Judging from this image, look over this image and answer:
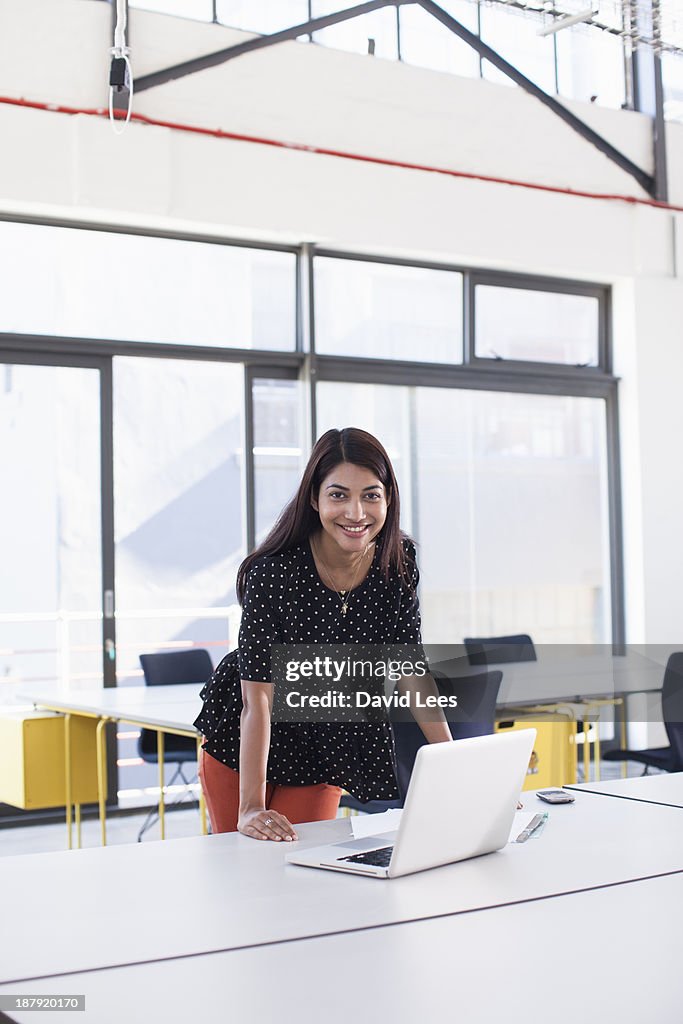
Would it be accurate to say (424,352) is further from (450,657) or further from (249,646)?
(249,646)

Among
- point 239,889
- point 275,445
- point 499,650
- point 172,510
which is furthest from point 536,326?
point 239,889

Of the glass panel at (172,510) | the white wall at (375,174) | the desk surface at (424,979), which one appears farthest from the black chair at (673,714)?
the desk surface at (424,979)

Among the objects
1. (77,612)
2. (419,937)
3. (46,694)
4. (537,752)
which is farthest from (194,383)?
(419,937)

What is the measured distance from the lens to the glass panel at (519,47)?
662 cm

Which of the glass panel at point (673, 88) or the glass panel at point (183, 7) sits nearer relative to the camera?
the glass panel at point (183, 7)

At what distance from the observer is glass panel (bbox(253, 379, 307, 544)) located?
20.3 ft

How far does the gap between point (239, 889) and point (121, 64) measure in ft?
14.5

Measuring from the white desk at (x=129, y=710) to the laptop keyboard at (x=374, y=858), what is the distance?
6.37ft

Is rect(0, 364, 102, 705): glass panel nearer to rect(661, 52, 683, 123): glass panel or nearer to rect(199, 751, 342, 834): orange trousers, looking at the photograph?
rect(199, 751, 342, 834): orange trousers

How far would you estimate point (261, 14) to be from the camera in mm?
6000

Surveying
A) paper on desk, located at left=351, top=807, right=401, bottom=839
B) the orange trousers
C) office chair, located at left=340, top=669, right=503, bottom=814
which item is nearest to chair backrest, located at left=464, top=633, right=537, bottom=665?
office chair, located at left=340, top=669, right=503, bottom=814

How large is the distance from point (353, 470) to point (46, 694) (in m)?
3.00

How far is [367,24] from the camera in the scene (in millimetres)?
6270

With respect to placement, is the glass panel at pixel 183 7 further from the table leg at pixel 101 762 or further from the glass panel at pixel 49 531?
the table leg at pixel 101 762
